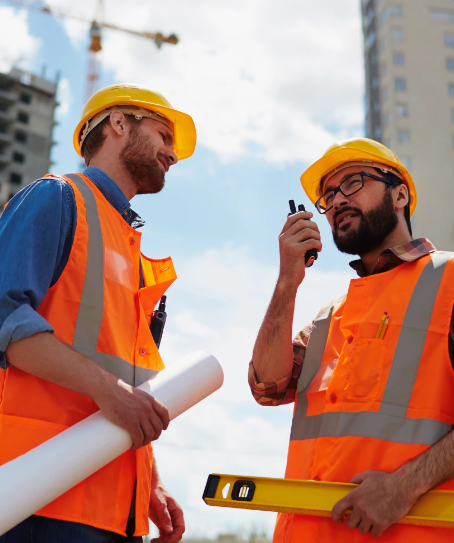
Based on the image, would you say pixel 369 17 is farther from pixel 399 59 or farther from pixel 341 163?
pixel 341 163

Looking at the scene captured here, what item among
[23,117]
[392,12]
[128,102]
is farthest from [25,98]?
[128,102]

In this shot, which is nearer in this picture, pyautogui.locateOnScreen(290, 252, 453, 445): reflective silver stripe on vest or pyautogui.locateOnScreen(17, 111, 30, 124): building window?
pyautogui.locateOnScreen(290, 252, 453, 445): reflective silver stripe on vest

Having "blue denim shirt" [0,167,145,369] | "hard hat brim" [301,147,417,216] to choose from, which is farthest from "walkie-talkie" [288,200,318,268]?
"blue denim shirt" [0,167,145,369]

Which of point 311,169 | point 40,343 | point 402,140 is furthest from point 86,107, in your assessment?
point 402,140

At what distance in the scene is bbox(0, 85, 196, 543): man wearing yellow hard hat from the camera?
2.33 meters

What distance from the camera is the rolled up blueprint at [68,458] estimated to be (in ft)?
6.70

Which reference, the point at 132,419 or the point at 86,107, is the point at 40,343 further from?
the point at 86,107

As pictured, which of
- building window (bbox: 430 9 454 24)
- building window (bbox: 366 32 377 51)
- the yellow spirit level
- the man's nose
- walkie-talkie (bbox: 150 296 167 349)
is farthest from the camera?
building window (bbox: 366 32 377 51)

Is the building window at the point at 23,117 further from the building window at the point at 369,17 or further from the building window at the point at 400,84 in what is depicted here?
the building window at the point at 400,84

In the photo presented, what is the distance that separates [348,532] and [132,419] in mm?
1116

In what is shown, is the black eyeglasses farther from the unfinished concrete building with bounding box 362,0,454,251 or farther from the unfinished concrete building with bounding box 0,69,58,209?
the unfinished concrete building with bounding box 0,69,58,209

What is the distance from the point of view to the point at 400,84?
4525 cm

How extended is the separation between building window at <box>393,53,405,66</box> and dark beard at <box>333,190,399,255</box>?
1812 inches

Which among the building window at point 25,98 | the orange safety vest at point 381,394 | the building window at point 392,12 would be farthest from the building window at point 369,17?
the orange safety vest at point 381,394
